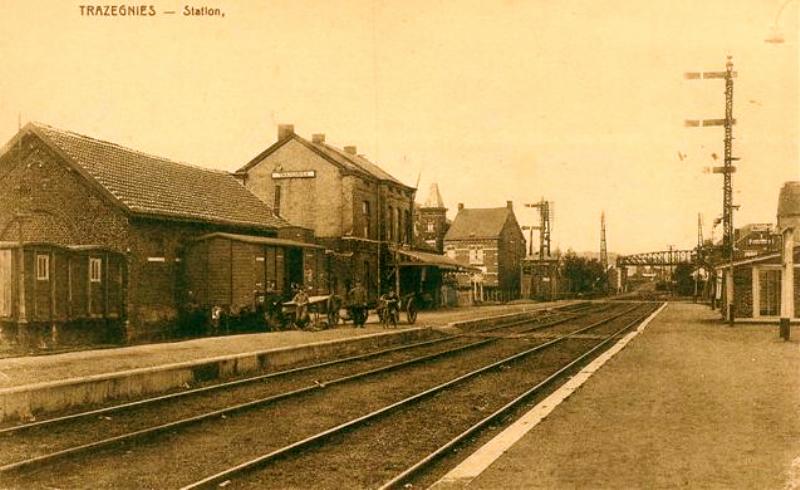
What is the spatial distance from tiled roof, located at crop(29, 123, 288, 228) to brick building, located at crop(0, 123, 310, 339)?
0.05 metres

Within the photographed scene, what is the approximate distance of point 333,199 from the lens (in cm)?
3850

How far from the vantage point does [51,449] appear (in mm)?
7840

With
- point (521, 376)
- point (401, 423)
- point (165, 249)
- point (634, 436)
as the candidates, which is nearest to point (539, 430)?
point (634, 436)

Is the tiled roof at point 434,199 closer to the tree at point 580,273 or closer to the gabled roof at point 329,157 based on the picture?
the tree at point 580,273

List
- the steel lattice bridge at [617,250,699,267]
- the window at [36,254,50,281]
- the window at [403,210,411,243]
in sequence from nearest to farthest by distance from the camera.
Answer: the window at [36,254,50,281] < the window at [403,210,411,243] < the steel lattice bridge at [617,250,699,267]

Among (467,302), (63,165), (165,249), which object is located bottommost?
(467,302)

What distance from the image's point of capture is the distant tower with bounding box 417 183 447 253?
270 feet

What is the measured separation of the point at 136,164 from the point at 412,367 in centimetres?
1174

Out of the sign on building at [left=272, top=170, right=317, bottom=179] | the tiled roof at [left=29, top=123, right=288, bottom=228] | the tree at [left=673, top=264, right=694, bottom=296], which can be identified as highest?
the sign on building at [left=272, top=170, right=317, bottom=179]

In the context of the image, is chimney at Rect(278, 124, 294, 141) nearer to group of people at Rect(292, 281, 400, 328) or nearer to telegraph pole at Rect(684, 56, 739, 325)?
group of people at Rect(292, 281, 400, 328)

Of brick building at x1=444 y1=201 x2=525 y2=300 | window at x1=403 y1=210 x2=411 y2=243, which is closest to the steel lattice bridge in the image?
brick building at x1=444 y1=201 x2=525 y2=300

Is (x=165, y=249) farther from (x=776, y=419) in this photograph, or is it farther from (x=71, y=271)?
(x=776, y=419)

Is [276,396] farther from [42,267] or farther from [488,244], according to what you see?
[488,244]

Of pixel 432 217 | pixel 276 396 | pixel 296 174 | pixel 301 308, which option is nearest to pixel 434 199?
pixel 432 217
